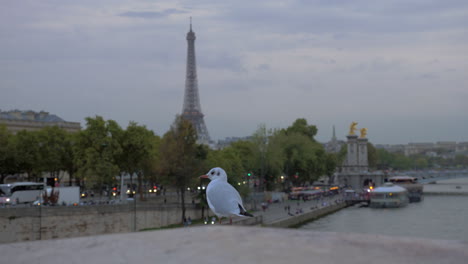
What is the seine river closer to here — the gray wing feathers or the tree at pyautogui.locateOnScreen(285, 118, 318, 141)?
the tree at pyautogui.locateOnScreen(285, 118, 318, 141)

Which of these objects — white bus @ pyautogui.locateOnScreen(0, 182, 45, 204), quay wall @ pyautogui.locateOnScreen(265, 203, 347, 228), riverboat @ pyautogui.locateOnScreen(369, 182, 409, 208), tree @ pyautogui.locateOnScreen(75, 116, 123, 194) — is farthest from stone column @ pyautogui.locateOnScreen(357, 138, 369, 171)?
white bus @ pyautogui.locateOnScreen(0, 182, 45, 204)

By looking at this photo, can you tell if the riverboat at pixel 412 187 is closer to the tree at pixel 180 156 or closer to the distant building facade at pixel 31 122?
the tree at pixel 180 156

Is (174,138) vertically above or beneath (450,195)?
above

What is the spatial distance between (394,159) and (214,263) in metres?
144

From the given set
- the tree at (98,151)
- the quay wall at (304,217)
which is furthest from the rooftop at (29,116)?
the quay wall at (304,217)

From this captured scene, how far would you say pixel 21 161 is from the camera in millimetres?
38250

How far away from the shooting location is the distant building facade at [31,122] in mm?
56269

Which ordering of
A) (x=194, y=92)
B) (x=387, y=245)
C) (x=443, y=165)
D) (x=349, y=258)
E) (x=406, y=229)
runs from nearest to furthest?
(x=349, y=258)
(x=387, y=245)
(x=406, y=229)
(x=194, y=92)
(x=443, y=165)

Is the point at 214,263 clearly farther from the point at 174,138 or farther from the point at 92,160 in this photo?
the point at 92,160

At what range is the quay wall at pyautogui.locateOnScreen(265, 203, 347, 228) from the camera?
31719mm

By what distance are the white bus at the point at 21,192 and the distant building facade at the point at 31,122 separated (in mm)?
23168

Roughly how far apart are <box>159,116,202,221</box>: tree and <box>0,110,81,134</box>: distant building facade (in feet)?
86.9

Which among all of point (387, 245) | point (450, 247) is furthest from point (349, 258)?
point (450, 247)

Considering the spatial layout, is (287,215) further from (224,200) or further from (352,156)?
(352,156)
